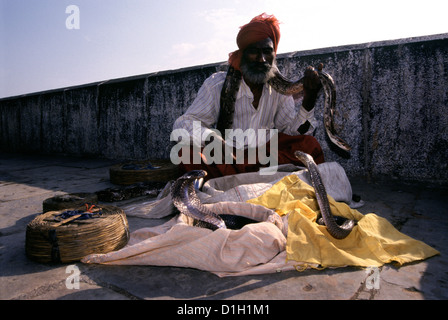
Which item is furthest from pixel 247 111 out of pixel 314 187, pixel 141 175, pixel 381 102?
pixel 314 187

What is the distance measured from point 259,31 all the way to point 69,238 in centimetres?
230

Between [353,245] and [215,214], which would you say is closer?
[353,245]

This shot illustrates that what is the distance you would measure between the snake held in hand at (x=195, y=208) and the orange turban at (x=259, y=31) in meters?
1.56

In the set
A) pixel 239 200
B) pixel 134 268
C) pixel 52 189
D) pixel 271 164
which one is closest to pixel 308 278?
pixel 134 268

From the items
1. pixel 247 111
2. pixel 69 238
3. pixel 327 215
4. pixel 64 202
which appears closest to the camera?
pixel 69 238

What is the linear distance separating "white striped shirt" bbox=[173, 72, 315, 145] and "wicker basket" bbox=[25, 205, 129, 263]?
1494 mm

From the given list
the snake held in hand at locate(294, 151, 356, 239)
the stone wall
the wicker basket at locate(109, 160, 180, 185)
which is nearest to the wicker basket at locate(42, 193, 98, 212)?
the wicker basket at locate(109, 160, 180, 185)

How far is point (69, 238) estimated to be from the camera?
1.68m

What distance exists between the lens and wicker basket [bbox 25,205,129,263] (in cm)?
167

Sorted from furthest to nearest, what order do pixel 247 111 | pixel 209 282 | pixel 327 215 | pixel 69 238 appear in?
pixel 247 111 < pixel 327 215 < pixel 69 238 < pixel 209 282

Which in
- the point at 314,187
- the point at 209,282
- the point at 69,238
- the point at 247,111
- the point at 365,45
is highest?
the point at 365,45

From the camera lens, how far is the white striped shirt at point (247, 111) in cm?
326

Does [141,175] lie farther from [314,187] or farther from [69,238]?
[314,187]

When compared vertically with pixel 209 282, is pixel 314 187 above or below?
above
